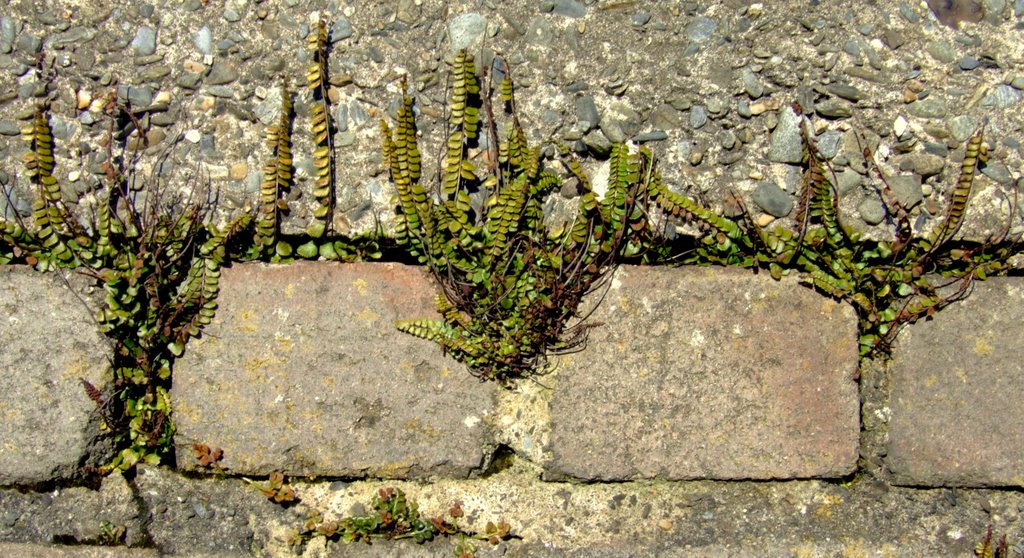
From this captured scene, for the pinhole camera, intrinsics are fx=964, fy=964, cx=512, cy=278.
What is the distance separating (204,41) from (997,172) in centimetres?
207

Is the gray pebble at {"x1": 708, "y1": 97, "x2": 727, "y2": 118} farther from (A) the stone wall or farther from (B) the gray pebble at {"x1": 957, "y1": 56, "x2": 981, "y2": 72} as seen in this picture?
(B) the gray pebble at {"x1": 957, "y1": 56, "x2": 981, "y2": 72}

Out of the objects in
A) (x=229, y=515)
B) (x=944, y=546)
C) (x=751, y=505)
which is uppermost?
(x=229, y=515)

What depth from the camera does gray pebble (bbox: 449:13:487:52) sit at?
8.21 feet

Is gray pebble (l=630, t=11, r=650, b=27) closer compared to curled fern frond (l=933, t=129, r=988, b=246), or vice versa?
curled fern frond (l=933, t=129, r=988, b=246)

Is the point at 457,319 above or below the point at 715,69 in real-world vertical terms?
below

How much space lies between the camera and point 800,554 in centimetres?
244

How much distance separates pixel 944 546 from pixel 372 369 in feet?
5.02

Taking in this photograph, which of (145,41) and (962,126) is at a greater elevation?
(145,41)

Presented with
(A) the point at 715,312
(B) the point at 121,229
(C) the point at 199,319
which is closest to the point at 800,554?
(A) the point at 715,312

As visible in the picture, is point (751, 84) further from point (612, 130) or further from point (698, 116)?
point (612, 130)

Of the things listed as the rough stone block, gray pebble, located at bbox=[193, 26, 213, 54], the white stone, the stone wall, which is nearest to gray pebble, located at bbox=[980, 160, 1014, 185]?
the stone wall

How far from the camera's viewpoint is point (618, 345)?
2480 millimetres

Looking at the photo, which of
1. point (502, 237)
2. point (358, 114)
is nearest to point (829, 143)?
point (502, 237)

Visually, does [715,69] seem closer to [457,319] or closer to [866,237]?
[866,237]
